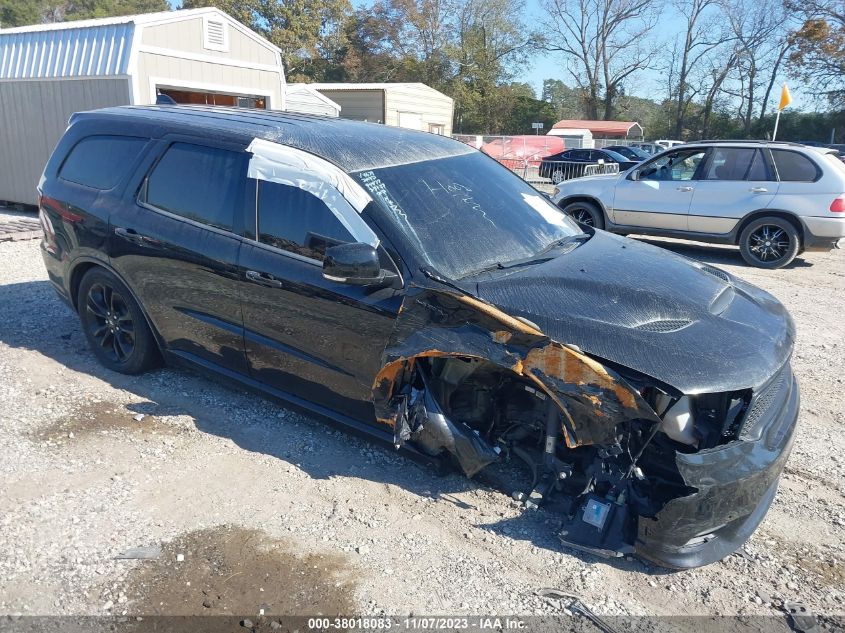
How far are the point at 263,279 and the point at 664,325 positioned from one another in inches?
85.3

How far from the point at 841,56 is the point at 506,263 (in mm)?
46542

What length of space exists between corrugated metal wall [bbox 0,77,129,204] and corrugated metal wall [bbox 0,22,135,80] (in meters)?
0.17

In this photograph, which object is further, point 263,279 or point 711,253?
point 711,253

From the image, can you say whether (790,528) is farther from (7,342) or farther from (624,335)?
(7,342)

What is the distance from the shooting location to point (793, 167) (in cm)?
938

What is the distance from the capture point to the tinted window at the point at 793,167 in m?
9.25

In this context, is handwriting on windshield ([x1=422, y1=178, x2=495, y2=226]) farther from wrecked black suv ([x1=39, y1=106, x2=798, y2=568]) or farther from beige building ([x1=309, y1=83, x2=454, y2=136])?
beige building ([x1=309, y1=83, x2=454, y2=136])

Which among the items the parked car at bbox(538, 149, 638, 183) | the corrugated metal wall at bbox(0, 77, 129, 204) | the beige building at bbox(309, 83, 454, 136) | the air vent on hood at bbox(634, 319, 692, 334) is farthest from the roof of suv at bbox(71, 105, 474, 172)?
the beige building at bbox(309, 83, 454, 136)

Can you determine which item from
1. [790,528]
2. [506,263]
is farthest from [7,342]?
[790,528]

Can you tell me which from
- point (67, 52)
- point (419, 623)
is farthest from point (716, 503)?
point (67, 52)

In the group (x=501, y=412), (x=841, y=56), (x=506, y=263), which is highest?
(x=841, y=56)

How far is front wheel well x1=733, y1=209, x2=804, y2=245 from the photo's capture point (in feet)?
30.6

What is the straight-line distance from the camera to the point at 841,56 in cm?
3941

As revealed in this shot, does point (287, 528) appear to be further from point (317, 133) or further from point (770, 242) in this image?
point (770, 242)
